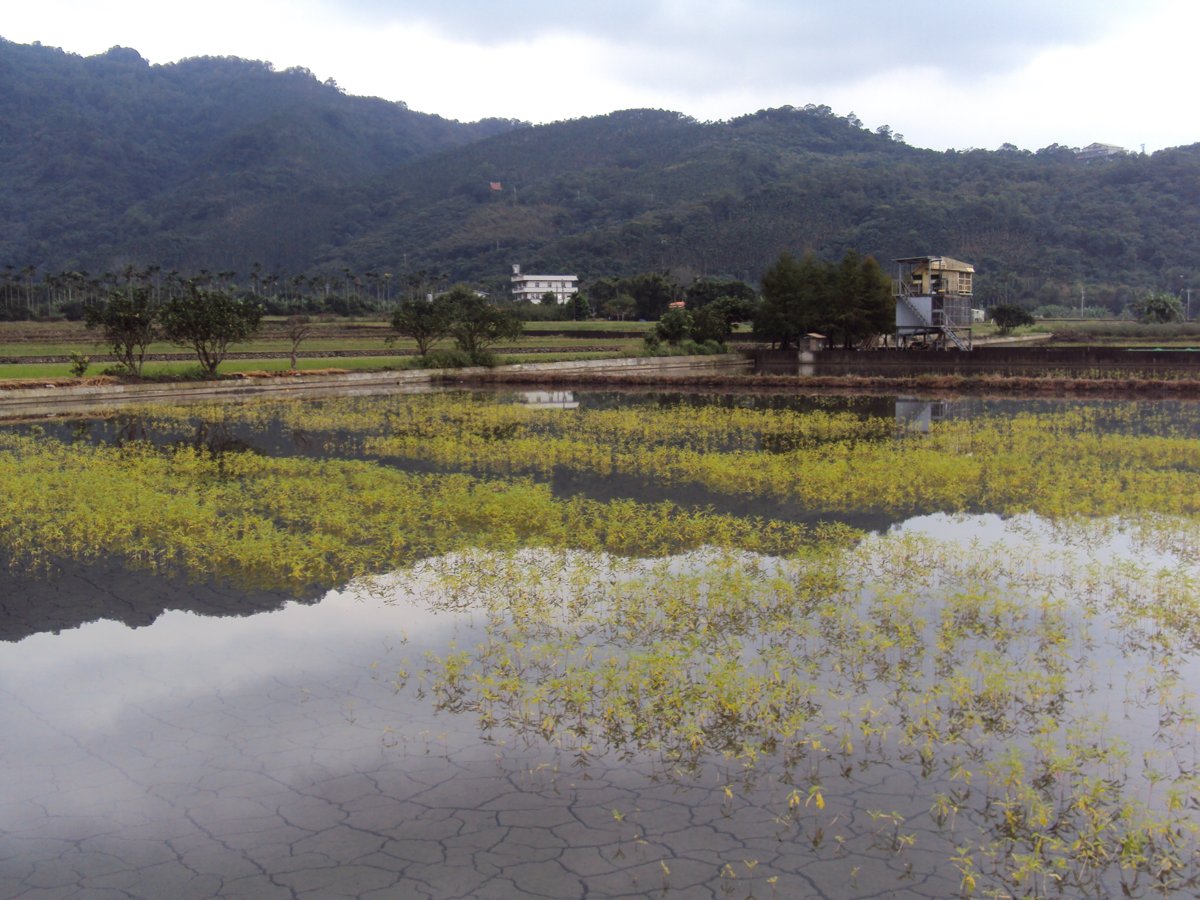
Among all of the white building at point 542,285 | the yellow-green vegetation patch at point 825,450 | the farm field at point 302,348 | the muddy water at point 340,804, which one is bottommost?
the muddy water at point 340,804

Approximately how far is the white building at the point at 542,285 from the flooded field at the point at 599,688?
128m

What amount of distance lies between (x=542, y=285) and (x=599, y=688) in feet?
465

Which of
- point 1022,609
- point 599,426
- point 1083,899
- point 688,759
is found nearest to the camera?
point 1083,899

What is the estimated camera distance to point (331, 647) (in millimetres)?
9242

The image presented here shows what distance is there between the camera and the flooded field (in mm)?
5652

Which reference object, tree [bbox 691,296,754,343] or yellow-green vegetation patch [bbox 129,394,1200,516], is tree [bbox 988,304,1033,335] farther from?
yellow-green vegetation patch [bbox 129,394,1200,516]

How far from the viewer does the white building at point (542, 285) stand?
14312 cm

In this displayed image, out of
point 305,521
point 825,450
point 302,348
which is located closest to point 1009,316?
Answer: point 302,348

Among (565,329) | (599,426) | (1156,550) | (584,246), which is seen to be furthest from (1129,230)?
(1156,550)

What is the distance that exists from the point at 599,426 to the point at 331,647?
59.3 feet

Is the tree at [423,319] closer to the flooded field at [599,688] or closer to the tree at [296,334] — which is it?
the tree at [296,334]

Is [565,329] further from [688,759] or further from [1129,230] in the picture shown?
[1129,230]

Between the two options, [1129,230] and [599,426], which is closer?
[599,426]

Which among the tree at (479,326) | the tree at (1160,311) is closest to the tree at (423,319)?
the tree at (479,326)
